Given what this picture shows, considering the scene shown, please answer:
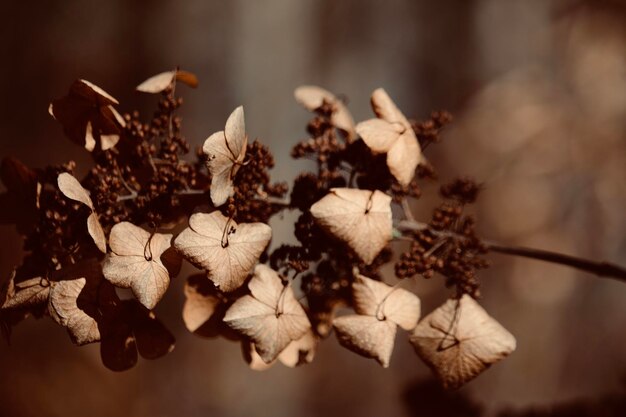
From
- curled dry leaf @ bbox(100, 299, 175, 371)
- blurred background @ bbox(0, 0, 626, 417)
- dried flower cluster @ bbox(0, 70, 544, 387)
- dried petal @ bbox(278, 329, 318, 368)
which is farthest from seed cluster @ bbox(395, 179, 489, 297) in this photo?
blurred background @ bbox(0, 0, 626, 417)

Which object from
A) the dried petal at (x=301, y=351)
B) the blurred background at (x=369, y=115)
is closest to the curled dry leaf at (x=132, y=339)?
the dried petal at (x=301, y=351)

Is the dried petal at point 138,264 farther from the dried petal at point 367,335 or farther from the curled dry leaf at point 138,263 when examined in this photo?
the dried petal at point 367,335

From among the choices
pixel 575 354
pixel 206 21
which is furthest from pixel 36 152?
pixel 575 354

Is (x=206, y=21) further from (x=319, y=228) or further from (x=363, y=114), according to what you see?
(x=319, y=228)

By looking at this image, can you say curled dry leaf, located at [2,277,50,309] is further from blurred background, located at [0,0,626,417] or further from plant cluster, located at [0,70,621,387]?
blurred background, located at [0,0,626,417]

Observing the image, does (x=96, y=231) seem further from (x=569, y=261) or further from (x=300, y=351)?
(x=569, y=261)

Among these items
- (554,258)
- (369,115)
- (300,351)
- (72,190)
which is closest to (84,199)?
(72,190)
